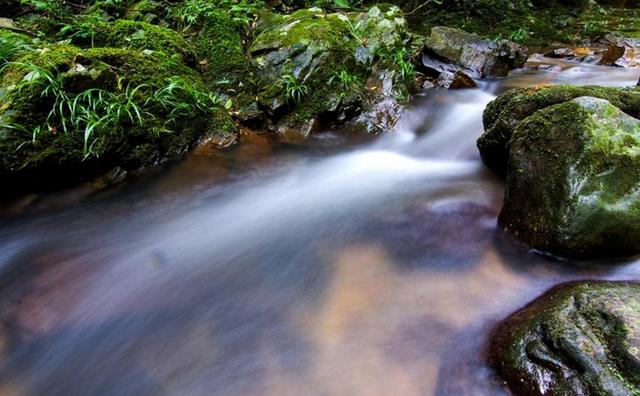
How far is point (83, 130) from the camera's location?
3.94 m

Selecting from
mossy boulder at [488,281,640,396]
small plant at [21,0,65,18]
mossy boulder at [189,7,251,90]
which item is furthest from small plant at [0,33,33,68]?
mossy boulder at [488,281,640,396]

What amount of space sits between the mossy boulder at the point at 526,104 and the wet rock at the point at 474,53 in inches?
151

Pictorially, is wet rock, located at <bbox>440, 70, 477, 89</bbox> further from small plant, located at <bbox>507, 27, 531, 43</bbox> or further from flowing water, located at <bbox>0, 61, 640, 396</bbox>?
small plant, located at <bbox>507, 27, 531, 43</bbox>

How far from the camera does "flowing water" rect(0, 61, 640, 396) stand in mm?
2172

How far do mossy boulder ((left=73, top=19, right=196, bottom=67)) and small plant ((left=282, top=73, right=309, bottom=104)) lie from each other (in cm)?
139

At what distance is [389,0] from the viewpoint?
10.5 meters

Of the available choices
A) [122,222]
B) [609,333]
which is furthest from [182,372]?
[609,333]

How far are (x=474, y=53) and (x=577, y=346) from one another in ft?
22.2

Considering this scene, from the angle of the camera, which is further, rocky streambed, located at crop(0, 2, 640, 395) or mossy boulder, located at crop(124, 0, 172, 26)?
mossy boulder, located at crop(124, 0, 172, 26)

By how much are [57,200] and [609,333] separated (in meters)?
4.45

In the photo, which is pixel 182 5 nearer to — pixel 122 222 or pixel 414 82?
pixel 414 82

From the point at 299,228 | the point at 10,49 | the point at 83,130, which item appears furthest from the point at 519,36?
the point at 10,49

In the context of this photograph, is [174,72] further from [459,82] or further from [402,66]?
[459,82]

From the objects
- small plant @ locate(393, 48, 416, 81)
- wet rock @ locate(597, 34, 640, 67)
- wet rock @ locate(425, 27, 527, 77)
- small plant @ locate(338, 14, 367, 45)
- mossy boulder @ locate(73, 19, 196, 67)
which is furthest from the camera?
wet rock @ locate(597, 34, 640, 67)
